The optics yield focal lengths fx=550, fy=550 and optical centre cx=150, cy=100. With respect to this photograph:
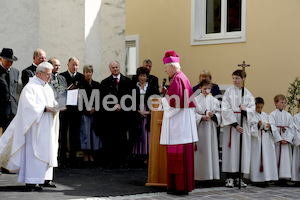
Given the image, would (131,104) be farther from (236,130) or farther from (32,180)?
(32,180)

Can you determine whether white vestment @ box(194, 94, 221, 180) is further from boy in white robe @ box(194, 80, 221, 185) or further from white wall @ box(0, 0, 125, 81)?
white wall @ box(0, 0, 125, 81)

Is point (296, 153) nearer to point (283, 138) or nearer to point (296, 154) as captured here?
point (296, 154)

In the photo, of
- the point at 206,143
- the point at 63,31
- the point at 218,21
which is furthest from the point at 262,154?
the point at 218,21

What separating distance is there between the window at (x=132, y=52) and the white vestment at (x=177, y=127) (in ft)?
→ 26.9

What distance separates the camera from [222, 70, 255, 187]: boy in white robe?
9367 mm

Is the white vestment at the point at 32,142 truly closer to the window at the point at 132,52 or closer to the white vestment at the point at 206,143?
the white vestment at the point at 206,143

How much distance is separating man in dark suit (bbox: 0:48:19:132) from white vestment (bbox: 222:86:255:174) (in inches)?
151

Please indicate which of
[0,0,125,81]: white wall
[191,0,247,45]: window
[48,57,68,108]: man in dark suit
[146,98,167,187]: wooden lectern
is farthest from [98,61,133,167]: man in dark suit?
[191,0,247,45]: window

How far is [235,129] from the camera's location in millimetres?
9461

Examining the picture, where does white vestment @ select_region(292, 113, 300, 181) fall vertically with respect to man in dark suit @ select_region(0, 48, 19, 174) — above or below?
below

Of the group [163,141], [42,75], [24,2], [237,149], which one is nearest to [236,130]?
[237,149]

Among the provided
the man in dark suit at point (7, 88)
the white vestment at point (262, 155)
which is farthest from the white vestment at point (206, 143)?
the man in dark suit at point (7, 88)

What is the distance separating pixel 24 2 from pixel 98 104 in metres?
2.93

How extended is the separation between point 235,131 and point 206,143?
542 millimetres
